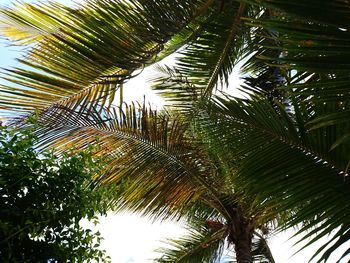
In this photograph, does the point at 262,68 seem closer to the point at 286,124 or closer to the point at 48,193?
the point at 286,124

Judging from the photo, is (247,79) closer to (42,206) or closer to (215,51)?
(215,51)

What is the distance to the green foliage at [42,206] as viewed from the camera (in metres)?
2.37

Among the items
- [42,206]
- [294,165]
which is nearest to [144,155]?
[42,206]

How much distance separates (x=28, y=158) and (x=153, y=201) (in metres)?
1.97

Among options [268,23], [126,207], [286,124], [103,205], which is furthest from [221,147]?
[126,207]

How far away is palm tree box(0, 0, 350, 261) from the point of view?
1.52 metres

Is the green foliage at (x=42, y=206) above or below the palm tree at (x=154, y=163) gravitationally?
below

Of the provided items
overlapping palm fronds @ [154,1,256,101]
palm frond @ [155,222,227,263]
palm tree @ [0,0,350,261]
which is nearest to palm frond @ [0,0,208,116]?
palm tree @ [0,0,350,261]

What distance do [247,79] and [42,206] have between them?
2088 mm

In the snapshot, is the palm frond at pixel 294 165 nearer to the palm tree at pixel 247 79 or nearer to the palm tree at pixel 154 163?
the palm tree at pixel 247 79

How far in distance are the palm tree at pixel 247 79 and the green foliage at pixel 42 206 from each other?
61cm

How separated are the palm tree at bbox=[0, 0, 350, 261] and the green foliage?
61 cm

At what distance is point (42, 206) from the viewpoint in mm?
2480

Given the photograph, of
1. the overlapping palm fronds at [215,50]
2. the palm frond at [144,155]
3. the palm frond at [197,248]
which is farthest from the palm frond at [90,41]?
the palm frond at [197,248]
